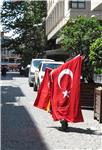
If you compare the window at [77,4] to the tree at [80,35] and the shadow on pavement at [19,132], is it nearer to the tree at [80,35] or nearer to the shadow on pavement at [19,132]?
the tree at [80,35]

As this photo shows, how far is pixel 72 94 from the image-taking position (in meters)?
11.6

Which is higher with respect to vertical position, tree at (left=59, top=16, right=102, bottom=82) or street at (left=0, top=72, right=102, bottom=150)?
tree at (left=59, top=16, right=102, bottom=82)

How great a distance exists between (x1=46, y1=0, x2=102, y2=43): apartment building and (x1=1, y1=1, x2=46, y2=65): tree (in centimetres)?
191

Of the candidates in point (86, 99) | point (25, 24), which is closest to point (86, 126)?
point (86, 99)

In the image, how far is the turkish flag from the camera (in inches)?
456

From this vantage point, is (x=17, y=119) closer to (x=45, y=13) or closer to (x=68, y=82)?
(x=68, y=82)

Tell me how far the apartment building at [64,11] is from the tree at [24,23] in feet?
6.27

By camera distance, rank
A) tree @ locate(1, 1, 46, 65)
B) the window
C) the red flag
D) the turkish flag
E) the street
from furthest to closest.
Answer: tree @ locate(1, 1, 46, 65)
the window
the red flag
the turkish flag
the street

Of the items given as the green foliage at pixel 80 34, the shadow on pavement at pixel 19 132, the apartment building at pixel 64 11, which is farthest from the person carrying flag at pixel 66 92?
the apartment building at pixel 64 11

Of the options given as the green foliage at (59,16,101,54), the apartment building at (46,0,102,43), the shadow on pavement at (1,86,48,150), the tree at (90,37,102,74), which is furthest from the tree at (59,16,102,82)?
the apartment building at (46,0,102,43)

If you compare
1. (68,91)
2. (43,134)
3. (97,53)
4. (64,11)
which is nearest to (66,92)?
(68,91)

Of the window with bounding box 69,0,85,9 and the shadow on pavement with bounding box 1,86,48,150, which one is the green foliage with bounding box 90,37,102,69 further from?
the window with bounding box 69,0,85,9

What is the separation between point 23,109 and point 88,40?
354 cm

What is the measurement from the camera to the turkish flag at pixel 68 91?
1158 cm
